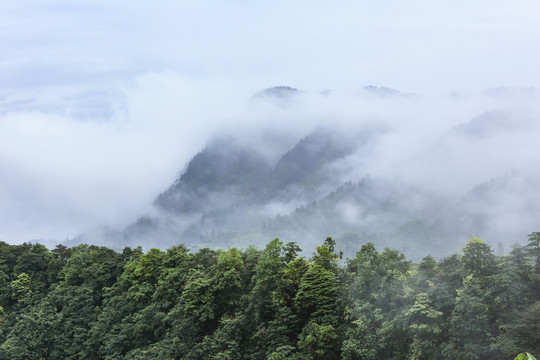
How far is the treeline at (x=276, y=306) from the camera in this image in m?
28.3

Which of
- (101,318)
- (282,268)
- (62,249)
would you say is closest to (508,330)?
(282,268)

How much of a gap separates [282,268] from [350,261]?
5910mm

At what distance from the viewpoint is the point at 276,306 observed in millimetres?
36500

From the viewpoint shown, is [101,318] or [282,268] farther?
[101,318]

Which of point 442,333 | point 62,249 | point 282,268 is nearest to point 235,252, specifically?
point 282,268

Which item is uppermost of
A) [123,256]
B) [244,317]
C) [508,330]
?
[123,256]

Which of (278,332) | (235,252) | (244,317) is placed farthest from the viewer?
(235,252)

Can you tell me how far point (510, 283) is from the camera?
28.4 metres

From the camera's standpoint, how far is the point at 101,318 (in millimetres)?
47312

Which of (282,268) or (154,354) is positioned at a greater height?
(282,268)

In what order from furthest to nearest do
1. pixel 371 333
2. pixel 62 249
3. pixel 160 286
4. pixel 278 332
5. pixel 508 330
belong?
1. pixel 62 249
2. pixel 160 286
3. pixel 278 332
4. pixel 371 333
5. pixel 508 330

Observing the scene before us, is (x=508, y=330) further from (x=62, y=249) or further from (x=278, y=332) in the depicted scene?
(x=62, y=249)

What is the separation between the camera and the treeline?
28328mm

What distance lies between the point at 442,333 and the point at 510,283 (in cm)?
526
